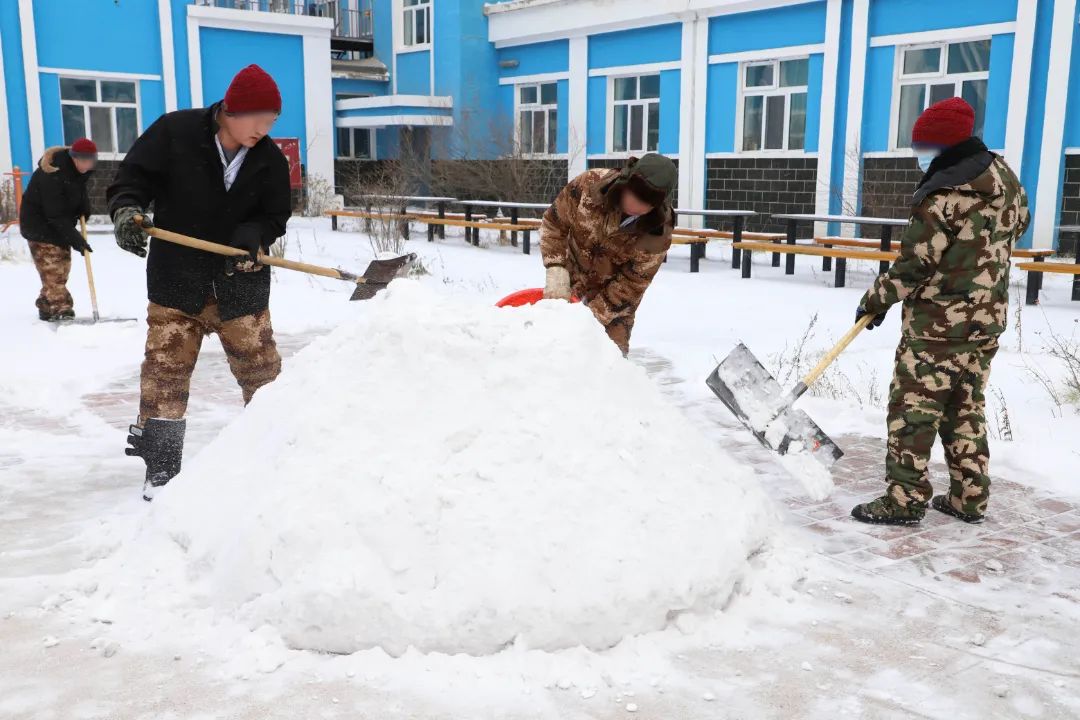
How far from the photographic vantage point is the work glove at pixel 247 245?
4.12 metres

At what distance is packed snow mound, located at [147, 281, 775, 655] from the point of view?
9.69 ft

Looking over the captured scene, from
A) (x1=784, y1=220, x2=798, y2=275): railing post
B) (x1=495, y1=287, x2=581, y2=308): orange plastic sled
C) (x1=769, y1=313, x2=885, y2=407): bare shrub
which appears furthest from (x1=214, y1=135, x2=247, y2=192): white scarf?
(x1=784, y1=220, x2=798, y2=275): railing post

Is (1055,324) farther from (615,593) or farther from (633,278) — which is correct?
(615,593)

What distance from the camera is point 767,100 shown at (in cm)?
1755

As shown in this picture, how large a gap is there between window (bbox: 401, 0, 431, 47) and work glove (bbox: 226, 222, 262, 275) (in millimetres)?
20835

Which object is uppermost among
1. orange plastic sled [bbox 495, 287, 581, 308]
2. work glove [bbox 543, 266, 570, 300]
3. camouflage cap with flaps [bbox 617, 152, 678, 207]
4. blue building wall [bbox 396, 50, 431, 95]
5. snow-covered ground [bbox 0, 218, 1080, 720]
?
blue building wall [bbox 396, 50, 431, 95]

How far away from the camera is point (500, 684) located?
277cm

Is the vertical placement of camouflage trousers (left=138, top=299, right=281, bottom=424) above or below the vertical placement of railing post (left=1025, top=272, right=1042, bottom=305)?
above

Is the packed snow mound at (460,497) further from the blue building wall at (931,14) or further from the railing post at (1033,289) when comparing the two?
the blue building wall at (931,14)

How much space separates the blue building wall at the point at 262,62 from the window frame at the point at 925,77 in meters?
12.7

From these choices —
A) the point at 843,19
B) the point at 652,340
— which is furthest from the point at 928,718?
the point at 843,19

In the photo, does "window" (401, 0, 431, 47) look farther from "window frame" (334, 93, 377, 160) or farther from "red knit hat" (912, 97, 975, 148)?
"red knit hat" (912, 97, 975, 148)

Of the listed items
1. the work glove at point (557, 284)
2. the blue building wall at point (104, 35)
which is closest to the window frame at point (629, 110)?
the blue building wall at point (104, 35)

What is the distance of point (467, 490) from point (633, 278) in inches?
65.8
